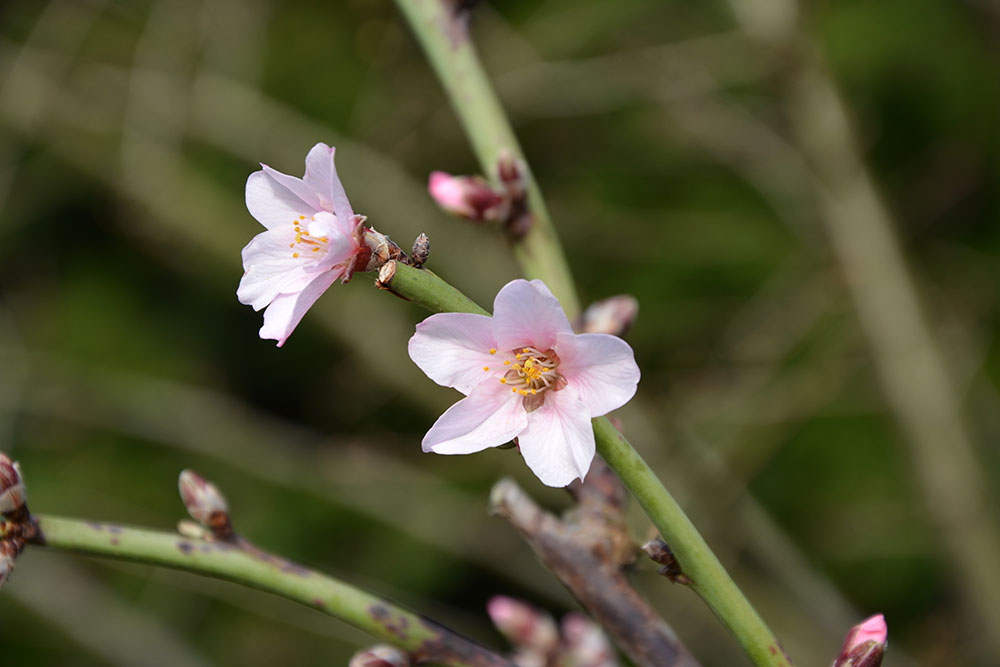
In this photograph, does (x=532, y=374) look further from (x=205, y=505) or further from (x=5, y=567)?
(x=5, y=567)

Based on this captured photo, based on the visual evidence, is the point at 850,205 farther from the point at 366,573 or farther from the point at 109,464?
the point at 109,464

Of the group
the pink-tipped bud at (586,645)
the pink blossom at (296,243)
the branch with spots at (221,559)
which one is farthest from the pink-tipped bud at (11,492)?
the pink-tipped bud at (586,645)

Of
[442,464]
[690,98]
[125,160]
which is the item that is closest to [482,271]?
[442,464]

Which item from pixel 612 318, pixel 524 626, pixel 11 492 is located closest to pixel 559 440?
pixel 612 318

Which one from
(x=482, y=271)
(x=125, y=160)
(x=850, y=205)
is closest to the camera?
(x=850, y=205)

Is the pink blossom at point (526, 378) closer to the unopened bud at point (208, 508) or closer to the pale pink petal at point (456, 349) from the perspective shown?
the pale pink petal at point (456, 349)
